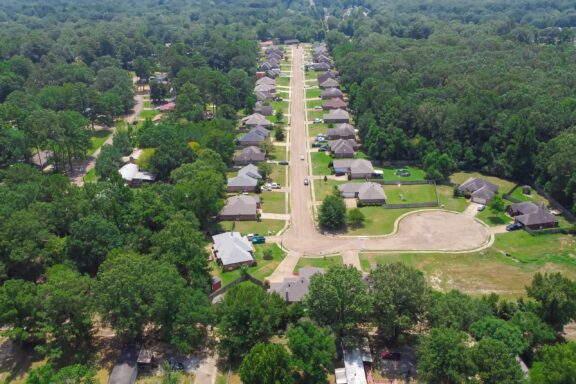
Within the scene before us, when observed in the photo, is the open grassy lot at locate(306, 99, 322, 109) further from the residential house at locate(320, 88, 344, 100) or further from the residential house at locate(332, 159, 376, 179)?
the residential house at locate(332, 159, 376, 179)

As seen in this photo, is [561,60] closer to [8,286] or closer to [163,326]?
[163,326]

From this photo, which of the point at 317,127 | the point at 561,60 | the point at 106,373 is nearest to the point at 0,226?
the point at 106,373

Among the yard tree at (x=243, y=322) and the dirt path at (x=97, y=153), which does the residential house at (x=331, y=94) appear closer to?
the dirt path at (x=97, y=153)

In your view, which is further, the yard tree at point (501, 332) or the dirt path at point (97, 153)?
the dirt path at point (97, 153)

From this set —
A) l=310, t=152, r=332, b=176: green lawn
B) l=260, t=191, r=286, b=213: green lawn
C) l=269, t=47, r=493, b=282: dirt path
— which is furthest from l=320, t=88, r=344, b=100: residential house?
l=269, t=47, r=493, b=282: dirt path

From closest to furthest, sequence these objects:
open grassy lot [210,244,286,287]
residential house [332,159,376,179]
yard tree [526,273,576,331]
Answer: yard tree [526,273,576,331] → open grassy lot [210,244,286,287] → residential house [332,159,376,179]

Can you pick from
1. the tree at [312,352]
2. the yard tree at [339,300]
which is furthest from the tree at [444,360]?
the tree at [312,352]

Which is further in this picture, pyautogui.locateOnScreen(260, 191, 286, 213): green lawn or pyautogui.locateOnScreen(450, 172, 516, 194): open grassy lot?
pyautogui.locateOnScreen(450, 172, 516, 194): open grassy lot
